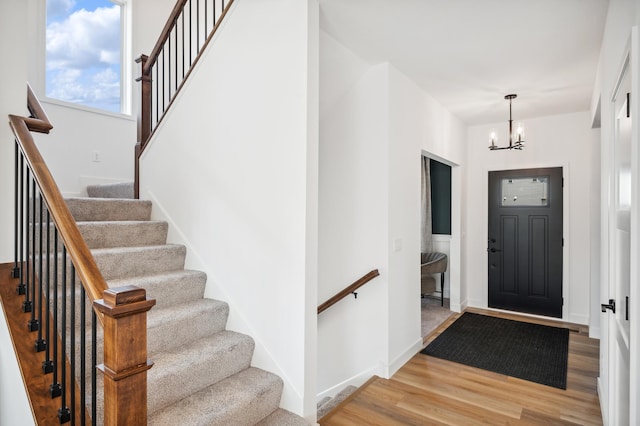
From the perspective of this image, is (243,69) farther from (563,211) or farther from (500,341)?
(563,211)

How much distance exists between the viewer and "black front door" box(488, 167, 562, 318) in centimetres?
493

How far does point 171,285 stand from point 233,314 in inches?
18.5

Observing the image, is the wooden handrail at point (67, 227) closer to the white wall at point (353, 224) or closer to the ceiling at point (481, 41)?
the ceiling at point (481, 41)

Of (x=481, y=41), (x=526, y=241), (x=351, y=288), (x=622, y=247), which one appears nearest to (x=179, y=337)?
(x=351, y=288)

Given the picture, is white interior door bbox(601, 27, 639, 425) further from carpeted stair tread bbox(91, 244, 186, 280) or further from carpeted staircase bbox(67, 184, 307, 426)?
carpeted stair tread bbox(91, 244, 186, 280)

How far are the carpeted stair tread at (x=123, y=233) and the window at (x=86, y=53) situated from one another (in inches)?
85.4

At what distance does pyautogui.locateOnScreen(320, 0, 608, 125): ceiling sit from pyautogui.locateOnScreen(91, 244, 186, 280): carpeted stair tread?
2.02 m

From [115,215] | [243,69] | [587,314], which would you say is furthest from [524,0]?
[587,314]

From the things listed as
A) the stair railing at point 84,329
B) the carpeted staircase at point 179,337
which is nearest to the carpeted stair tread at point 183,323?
the carpeted staircase at point 179,337

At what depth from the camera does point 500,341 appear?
160 inches

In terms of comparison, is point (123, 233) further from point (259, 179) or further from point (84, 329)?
point (84, 329)

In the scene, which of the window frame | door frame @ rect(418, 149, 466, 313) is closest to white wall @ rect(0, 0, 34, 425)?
the window frame

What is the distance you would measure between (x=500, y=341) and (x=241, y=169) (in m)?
3.39

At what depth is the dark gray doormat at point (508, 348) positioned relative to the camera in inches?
132
